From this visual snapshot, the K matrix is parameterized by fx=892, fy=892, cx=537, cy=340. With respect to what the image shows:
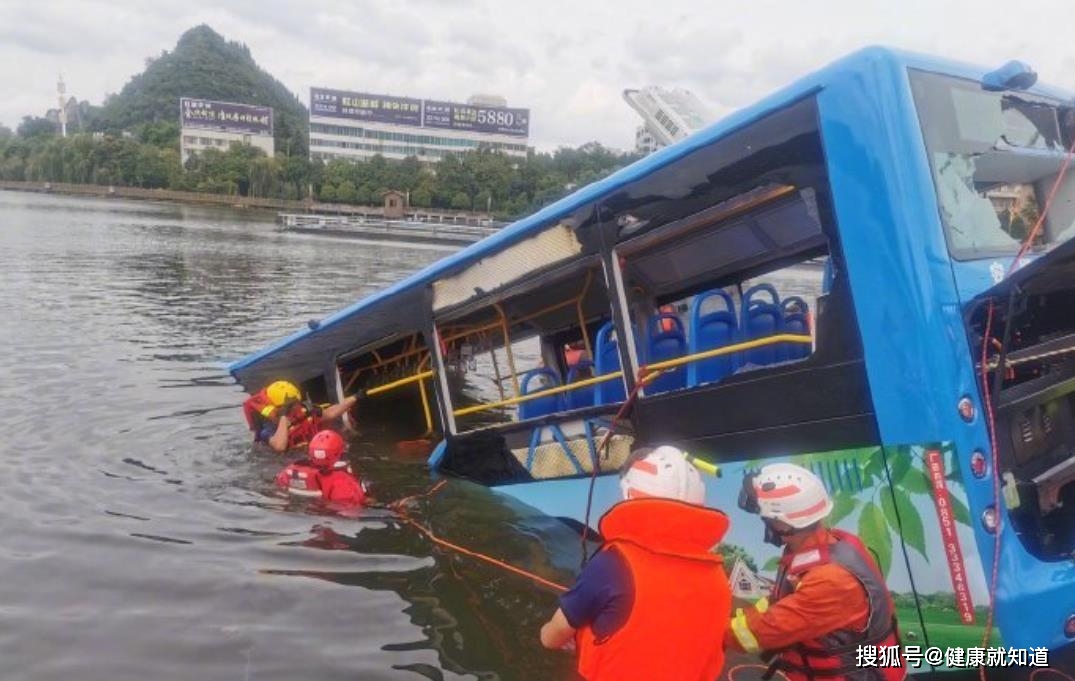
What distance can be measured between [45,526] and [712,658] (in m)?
5.68

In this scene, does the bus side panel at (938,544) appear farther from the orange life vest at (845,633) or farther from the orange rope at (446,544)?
the orange rope at (446,544)

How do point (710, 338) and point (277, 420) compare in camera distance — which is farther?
point (277, 420)

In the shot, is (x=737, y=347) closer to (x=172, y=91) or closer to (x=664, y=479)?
(x=664, y=479)

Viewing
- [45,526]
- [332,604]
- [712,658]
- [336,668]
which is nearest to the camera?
[712,658]

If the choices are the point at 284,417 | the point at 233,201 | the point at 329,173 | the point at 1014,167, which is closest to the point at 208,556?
the point at 284,417

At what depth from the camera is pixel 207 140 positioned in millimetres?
114812

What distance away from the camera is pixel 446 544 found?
6.93 m

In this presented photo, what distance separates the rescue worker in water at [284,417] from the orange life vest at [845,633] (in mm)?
6288

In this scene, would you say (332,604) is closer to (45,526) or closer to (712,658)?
(45,526)

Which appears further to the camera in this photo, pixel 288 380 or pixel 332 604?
pixel 288 380

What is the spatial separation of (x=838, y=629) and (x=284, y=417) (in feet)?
21.6

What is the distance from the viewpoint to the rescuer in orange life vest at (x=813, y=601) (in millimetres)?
3479

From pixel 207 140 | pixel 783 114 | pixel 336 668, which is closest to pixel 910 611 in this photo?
pixel 783 114

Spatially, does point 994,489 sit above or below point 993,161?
below
